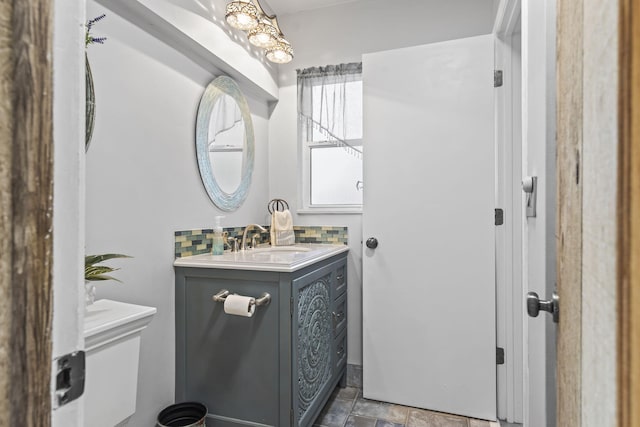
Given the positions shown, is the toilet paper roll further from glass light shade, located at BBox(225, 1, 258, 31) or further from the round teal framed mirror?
glass light shade, located at BBox(225, 1, 258, 31)

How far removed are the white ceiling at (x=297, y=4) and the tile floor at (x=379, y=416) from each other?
2782 millimetres

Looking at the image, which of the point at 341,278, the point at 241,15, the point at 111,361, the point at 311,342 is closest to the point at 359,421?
the point at 311,342

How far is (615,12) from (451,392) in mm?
2140

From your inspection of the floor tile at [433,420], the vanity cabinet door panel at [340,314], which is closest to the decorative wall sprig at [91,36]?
the vanity cabinet door panel at [340,314]

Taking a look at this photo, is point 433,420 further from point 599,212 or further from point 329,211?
point 599,212

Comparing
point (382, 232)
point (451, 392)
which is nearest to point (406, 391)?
point (451, 392)

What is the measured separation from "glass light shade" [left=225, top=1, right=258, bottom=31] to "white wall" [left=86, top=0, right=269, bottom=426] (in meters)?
0.32

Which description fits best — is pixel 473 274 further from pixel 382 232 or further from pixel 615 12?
pixel 615 12

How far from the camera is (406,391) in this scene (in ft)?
6.88

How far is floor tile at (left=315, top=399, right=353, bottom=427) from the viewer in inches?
75.5

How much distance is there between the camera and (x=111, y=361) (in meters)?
1.07

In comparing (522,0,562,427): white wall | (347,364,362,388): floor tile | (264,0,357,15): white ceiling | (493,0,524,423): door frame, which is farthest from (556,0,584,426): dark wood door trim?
(264,0,357,15): white ceiling

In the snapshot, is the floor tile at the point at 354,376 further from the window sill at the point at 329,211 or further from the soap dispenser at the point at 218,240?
the soap dispenser at the point at 218,240

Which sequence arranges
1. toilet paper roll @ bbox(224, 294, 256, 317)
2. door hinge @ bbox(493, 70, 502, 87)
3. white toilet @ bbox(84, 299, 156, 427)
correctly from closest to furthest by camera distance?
Result: 1. white toilet @ bbox(84, 299, 156, 427)
2. toilet paper roll @ bbox(224, 294, 256, 317)
3. door hinge @ bbox(493, 70, 502, 87)
